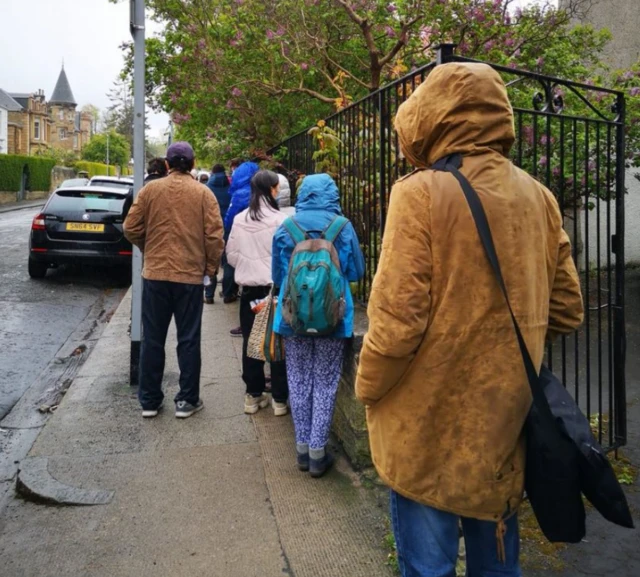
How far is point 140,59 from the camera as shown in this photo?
214 inches

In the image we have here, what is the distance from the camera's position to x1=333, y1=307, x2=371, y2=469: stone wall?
155 inches

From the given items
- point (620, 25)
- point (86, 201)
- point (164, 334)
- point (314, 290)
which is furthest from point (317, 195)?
point (620, 25)

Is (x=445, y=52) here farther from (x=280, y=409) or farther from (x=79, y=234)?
(x=79, y=234)

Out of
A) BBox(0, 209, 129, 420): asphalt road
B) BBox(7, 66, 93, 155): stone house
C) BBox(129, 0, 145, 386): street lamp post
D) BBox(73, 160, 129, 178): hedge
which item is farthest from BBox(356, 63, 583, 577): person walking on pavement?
BBox(7, 66, 93, 155): stone house

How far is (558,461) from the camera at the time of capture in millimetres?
1908

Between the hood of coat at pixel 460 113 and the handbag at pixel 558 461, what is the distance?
11 cm

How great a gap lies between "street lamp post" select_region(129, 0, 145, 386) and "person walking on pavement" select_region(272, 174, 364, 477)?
190cm

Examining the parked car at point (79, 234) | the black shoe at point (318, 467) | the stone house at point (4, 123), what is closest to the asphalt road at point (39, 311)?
the parked car at point (79, 234)

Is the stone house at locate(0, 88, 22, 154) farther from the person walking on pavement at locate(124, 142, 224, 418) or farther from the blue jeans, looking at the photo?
the blue jeans

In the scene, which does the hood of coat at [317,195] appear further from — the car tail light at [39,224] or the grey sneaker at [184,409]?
the car tail light at [39,224]

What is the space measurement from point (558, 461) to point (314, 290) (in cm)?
197

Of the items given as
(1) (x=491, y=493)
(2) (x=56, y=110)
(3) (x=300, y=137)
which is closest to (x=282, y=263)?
(1) (x=491, y=493)

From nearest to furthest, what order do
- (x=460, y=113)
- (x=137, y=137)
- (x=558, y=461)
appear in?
(x=558, y=461), (x=460, y=113), (x=137, y=137)

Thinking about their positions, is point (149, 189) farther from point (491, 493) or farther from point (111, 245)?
point (111, 245)
